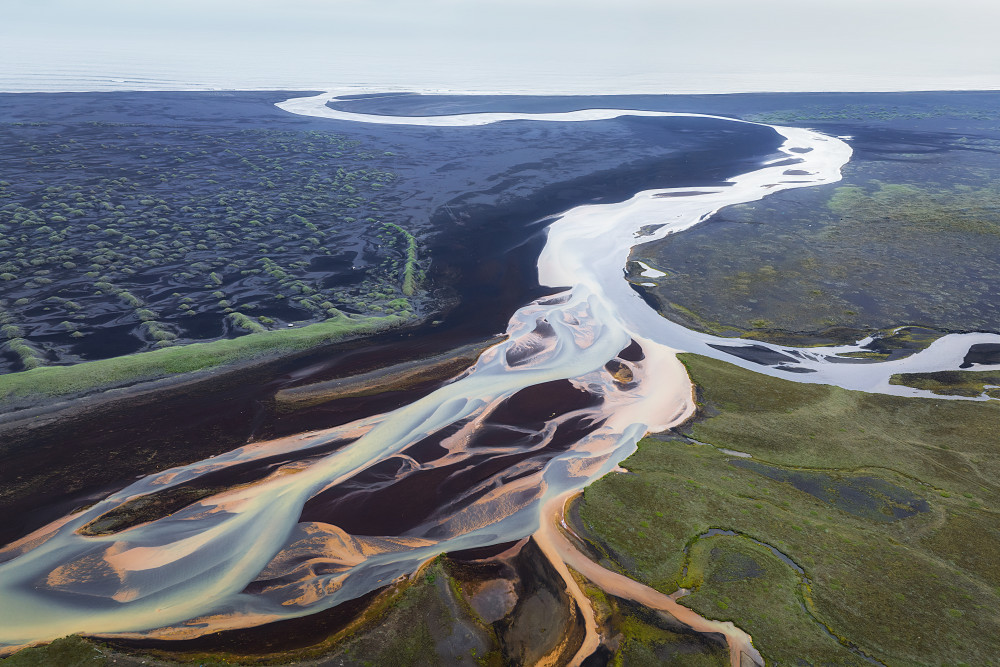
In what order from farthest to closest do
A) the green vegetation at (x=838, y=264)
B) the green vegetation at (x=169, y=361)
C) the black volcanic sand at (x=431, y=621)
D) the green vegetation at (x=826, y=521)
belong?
1. the green vegetation at (x=838, y=264)
2. the green vegetation at (x=169, y=361)
3. the green vegetation at (x=826, y=521)
4. the black volcanic sand at (x=431, y=621)

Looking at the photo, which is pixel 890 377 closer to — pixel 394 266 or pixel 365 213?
pixel 394 266

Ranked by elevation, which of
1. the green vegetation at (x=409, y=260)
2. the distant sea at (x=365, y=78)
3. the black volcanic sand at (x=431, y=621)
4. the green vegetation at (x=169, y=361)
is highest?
the distant sea at (x=365, y=78)

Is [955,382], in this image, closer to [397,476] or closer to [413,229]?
[397,476]

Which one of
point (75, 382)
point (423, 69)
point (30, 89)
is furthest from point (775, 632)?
point (423, 69)

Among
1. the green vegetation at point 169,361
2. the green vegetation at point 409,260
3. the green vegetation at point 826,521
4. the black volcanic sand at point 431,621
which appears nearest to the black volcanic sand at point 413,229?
the green vegetation at point 409,260

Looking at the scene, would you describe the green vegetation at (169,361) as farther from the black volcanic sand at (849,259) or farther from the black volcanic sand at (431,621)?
the black volcanic sand at (849,259)

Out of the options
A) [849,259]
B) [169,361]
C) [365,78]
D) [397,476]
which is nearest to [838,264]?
[849,259]
